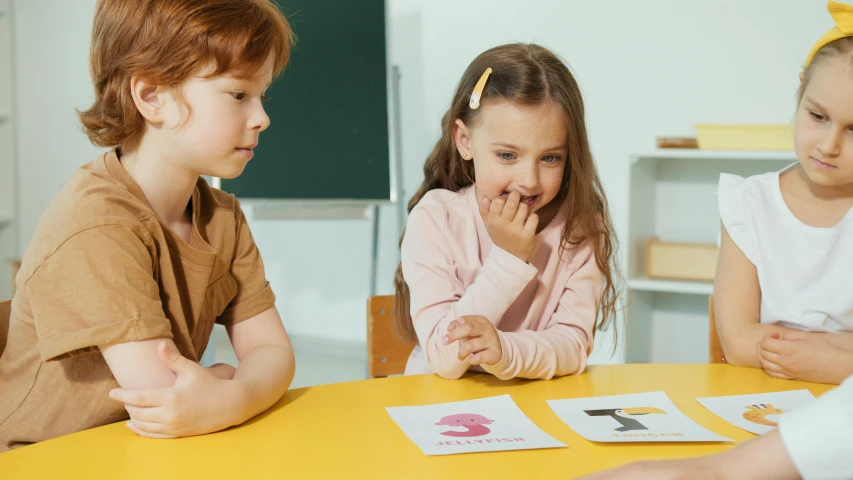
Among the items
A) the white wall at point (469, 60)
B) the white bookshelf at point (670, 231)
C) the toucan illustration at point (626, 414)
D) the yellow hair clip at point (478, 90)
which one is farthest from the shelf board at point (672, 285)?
the toucan illustration at point (626, 414)

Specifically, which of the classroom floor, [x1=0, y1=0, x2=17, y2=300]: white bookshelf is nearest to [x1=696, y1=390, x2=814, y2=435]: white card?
the classroom floor

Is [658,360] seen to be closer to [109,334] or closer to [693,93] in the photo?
[693,93]

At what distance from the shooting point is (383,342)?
1.75 metres

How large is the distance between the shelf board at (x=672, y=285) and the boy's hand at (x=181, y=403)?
2.36 meters

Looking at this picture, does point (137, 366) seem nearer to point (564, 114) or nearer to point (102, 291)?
point (102, 291)

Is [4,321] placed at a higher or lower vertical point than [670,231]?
higher

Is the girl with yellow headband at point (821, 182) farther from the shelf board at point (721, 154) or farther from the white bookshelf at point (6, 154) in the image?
the white bookshelf at point (6, 154)

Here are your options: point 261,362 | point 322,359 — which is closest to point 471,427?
point 261,362

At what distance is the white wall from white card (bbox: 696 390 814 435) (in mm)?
1964

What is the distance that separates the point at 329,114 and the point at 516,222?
1846 millimetres

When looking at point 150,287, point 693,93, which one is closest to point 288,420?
point 150,287

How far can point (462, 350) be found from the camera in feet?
4.20

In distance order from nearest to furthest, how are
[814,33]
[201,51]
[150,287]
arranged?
[150,287], [201,51], [814,33]

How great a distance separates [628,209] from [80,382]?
239 centimetres
